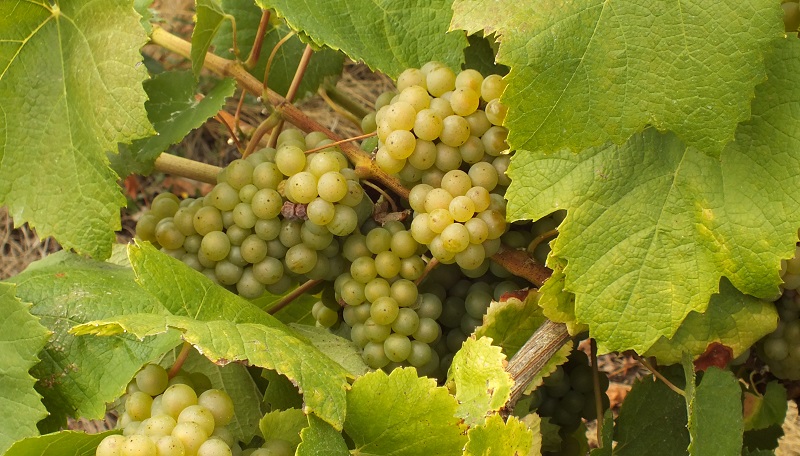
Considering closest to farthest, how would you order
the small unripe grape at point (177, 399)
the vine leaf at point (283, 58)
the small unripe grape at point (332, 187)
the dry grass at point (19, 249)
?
the small unripe grape at point (177, 399), the small unripe grape at point (332, 187), the vine leaf at point (283, 58), the dry grass at point (19, 249)

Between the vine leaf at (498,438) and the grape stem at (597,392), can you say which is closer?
the vine leaf at (498,438)

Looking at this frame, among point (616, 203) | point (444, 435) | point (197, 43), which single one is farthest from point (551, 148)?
point (197, 43)

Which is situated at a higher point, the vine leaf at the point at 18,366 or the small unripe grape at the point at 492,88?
the small unripe grape at the point at 492,88

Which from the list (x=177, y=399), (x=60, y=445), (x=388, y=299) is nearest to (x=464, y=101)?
(x=388, y=299)

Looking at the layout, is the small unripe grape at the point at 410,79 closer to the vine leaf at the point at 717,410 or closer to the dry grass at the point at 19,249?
the vine leaf at the point at 717,410

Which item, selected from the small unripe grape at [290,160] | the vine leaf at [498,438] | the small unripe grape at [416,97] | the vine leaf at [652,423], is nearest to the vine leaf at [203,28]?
the small unripe grape at [290,160]

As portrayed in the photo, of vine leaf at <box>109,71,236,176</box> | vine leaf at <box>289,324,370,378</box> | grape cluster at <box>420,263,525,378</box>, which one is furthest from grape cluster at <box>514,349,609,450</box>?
vine leaf at <box>109,71,236,176</box>

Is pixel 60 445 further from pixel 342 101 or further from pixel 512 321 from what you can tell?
pixel 342 101
